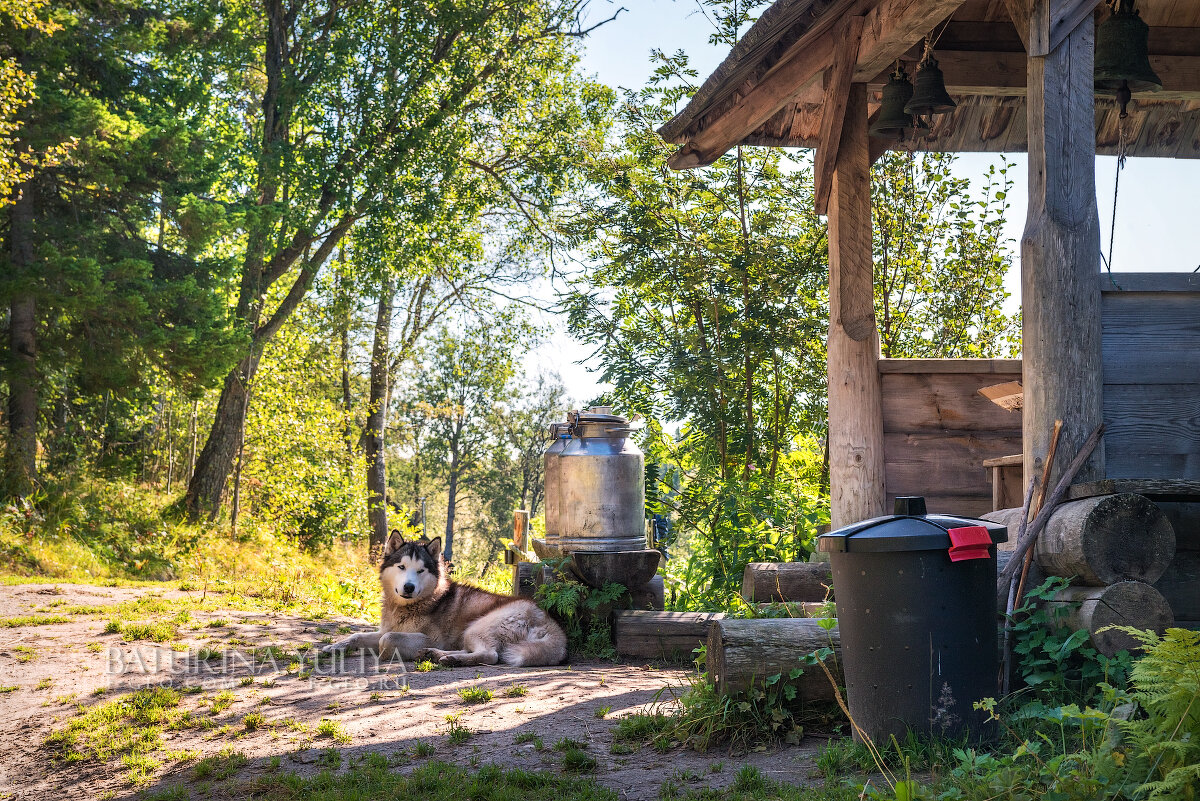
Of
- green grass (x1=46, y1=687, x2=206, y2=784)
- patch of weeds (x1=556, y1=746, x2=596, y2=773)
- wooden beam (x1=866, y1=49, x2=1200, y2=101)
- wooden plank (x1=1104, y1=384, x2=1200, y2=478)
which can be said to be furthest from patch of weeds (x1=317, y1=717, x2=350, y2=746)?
wooden beam (x1=866, y1=49, x2=1200, y2=101)

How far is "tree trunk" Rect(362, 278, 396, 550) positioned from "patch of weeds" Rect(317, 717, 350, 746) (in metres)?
17.7

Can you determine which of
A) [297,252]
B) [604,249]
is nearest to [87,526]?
[297,252]

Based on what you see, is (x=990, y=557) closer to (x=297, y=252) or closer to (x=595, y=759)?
(x=595, y=759)

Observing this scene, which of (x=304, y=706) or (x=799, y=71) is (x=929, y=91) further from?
(x=304, y=706)

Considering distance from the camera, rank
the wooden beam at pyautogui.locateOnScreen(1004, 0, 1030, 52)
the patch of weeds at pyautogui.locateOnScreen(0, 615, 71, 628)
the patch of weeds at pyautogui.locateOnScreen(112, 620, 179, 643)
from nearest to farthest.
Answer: the wooden beam at pyautogui.locateOnScreen(1004, 0, 1030, 52) < the patch of weeds at pyautogui.locateOnScreen(112, 620, 179, 643) < the patch of weeds at pyautogui.locateOnScreen(0, 615, 71, 628)

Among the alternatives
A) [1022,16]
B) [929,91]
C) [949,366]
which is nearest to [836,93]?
[929,91]

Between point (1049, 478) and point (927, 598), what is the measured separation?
4.35 feet

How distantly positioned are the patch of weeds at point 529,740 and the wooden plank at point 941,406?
3493 mm

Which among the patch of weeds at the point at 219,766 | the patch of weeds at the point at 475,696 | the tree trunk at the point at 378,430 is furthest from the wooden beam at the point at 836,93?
the tree trunk at the point at 378,430

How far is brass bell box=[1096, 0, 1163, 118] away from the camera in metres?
5.20

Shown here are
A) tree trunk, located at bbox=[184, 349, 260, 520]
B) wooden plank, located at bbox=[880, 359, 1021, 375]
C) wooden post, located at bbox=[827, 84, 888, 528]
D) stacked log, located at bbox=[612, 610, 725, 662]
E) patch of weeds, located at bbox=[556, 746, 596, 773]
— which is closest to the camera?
patch of weeds, located at bbox=[556, 746, 596, 773]

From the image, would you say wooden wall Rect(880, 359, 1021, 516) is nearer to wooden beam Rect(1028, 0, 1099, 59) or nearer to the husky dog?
wooden beam Rect(1028, 0, 1099, 59)

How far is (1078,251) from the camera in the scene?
14.5 feet

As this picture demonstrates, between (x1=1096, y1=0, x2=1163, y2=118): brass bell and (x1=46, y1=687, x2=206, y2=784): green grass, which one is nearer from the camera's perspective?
(x1=46, y1=687, x2=206, y2=784): green grass
